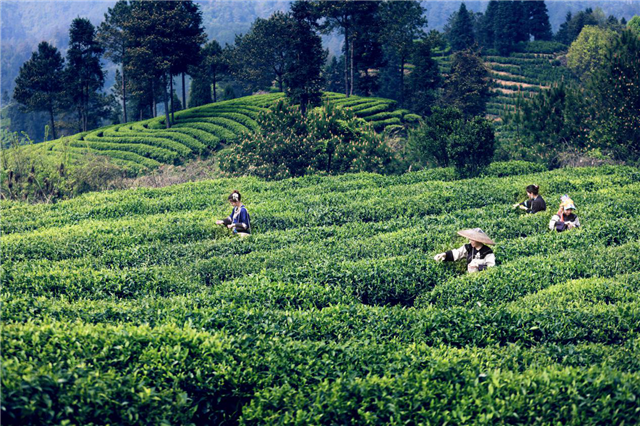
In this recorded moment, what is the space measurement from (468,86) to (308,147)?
29695mm

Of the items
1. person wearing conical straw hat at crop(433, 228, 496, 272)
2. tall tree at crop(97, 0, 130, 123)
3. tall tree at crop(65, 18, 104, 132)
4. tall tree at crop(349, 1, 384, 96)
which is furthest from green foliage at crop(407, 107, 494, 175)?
tall tree at crop(65, 18, 104, 132)

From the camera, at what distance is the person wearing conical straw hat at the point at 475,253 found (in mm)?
9359

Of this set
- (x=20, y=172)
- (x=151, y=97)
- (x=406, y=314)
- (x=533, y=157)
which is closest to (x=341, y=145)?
(x=533, y=157)

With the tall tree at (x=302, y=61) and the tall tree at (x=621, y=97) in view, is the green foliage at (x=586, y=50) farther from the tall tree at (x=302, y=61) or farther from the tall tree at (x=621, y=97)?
the tall tree at (x=621, y=97)

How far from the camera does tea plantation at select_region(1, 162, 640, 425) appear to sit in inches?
197

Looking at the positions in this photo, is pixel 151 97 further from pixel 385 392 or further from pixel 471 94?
pixel 385 392

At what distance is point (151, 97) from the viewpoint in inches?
2115

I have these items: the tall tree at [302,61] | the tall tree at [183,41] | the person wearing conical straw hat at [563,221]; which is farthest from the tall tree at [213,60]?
the person wearing conical straw hat at [563,221]

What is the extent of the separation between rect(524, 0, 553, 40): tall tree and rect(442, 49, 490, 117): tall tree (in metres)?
40.8

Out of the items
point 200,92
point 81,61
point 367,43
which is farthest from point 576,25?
point 81,61

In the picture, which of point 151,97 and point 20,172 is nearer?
point 20,172

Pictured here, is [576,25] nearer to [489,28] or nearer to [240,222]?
[489,28]

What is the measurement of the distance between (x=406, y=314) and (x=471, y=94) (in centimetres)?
4419

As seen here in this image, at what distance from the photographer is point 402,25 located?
174 feet
